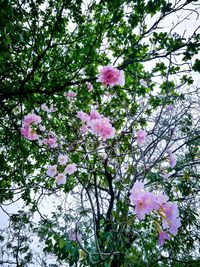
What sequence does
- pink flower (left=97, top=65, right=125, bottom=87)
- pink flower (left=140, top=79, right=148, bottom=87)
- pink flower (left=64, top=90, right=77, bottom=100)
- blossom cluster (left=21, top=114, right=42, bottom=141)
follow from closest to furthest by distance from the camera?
pink flower (left=97, top=65, right=125, bottom=87)
blossom cluster (left=21, top=114, right=42, bottom=141)
pink flower (left=140, top=79, right=148, bottom=87)
pink flower (left=64, top=90, right=77, bottom=100)

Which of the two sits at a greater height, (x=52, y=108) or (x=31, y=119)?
(x=52, y=108)

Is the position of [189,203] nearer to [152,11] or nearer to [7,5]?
[152,11]

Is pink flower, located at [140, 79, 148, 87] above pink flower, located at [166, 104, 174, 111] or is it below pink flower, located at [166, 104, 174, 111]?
above

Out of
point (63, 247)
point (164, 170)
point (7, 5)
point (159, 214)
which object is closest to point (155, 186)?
point (164, 170)

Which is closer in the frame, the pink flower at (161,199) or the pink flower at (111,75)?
the pink flower at (161,199)

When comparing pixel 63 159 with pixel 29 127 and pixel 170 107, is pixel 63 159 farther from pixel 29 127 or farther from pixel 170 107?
pixel 170 107

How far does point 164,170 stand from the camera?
Answer: 234cm

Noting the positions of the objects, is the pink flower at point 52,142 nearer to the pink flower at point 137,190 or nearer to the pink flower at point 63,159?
the pink flower at point 63,159

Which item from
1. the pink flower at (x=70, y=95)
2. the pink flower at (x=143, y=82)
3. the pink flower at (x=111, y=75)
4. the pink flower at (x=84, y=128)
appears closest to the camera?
the pink flower at (x=111, y=75)

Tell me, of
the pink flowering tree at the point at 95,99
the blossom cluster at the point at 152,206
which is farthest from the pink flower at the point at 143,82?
the blossom cluster at the point at 152,206

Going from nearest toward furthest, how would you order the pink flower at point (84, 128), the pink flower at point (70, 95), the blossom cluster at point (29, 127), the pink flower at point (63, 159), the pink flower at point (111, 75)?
the pink flower at point (111, 75) < the pink flower at point (63, 159) < the blossom cluster at point (29, 127) < the pink flower at point (84, 128) < the pink flower at point (70, 95)

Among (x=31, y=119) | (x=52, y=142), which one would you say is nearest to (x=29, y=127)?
(x=31, y=119)

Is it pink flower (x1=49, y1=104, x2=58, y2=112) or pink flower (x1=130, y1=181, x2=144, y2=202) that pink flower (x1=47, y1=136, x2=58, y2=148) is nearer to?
pink flower (x1=49, y1=104, x2=58, y2=112)

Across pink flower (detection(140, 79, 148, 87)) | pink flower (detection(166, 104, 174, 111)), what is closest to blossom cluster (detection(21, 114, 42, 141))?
pink flower (detection(140, 79, 148, 87))
